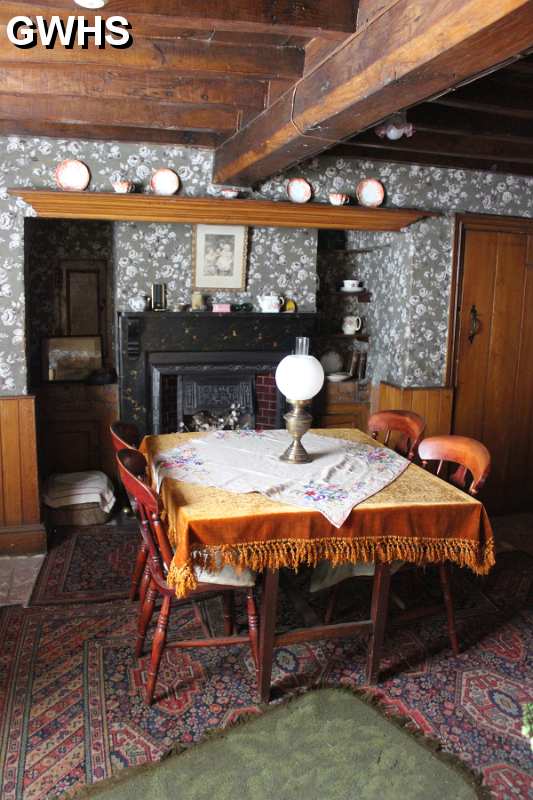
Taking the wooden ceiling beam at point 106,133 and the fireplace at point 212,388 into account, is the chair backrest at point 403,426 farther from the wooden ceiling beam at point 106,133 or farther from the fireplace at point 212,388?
the wooden ceiling beam at point 106,133

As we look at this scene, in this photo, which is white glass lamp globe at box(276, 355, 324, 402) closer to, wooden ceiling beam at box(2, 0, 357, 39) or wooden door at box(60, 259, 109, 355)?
wooden ceiling beam at box(2, 0, 357, 39)

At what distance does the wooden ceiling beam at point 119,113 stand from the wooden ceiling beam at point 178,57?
0.52 m

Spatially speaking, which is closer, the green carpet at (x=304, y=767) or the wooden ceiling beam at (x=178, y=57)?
the green carpet at (x=304, y=767)

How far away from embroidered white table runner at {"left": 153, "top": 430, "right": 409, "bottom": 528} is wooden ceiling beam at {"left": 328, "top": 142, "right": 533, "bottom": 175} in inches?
80.3

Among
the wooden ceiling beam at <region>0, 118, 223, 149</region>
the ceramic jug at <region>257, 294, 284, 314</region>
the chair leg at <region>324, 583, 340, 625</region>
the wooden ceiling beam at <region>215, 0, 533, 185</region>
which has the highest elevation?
the wooden ceiling beam at <region>0, 118, 223, 149</region>

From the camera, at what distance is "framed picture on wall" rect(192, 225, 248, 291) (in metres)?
4.67

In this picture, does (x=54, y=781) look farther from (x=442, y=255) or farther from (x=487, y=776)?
(x=442, y=255)

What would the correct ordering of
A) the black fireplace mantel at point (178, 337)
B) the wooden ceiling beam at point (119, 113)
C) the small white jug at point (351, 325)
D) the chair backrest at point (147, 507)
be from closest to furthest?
the chair backrest at point (147, 507)
the wooden ceiling beam at point (119, 113)
the black fireplace mantel at point (178, 337)
the small white jug at point (351, 325)

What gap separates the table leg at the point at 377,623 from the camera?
2.77m

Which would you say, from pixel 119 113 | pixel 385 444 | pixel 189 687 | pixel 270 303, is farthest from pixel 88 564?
pixel 119 113

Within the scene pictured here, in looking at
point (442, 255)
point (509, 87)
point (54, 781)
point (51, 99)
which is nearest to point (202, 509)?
point (54, 781)

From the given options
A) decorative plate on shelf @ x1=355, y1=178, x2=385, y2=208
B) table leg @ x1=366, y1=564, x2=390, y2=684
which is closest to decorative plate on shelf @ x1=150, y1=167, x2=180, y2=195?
decorative plate on shelf @ x1=355, y1=178, x2=385, y2=208

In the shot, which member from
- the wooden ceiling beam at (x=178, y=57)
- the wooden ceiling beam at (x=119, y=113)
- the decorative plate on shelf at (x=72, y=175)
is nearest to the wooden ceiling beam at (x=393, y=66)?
the wooden ceiling beam at (x=178, y=57)

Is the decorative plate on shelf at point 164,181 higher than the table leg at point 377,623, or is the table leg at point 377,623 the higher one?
the decorative plate on shelf at point 164,181
